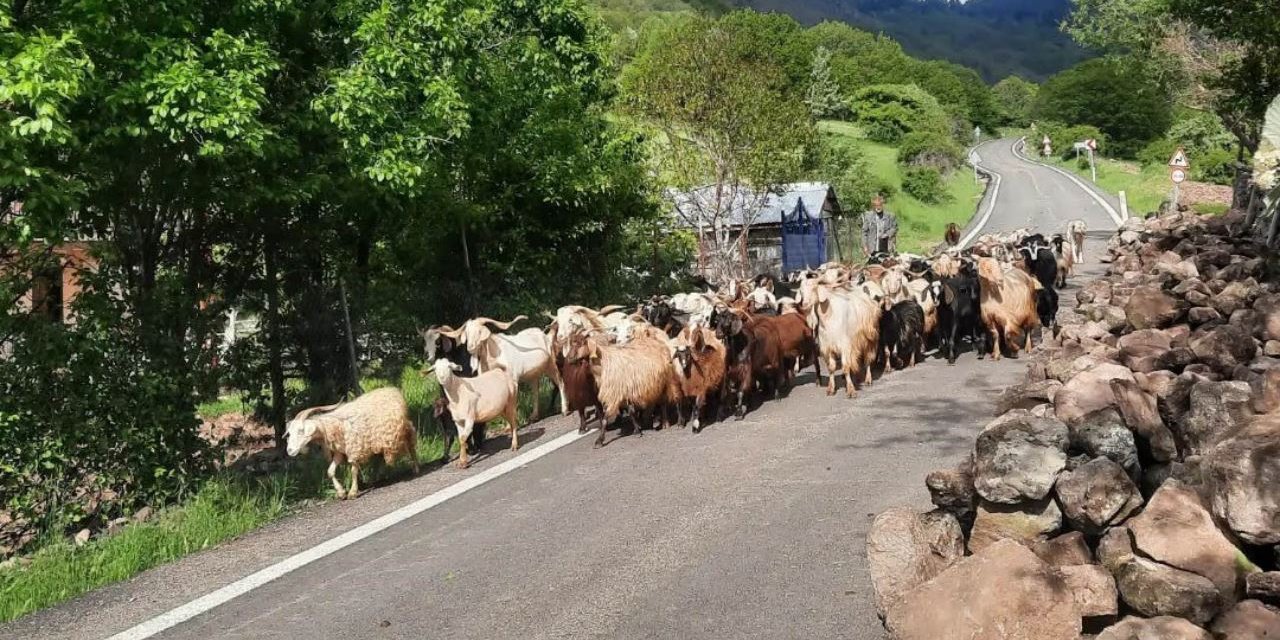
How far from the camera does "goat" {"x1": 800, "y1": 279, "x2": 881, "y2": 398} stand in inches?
424

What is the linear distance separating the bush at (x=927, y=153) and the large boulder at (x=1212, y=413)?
63668mm

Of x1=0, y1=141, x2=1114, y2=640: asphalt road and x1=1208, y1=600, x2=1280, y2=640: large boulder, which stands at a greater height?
x1=1208, y1=600, x2=1280, y2=640: large boulder

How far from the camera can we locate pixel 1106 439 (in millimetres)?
4176

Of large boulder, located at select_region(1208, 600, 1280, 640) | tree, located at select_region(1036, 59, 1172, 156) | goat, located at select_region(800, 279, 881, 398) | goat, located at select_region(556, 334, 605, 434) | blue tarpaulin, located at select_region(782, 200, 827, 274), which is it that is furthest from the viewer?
tree, located at select_region(1036, 59, 1172, 156)

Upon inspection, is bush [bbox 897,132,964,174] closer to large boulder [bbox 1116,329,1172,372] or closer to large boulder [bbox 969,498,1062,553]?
large boulder [bbox 1116,329,1172,372]

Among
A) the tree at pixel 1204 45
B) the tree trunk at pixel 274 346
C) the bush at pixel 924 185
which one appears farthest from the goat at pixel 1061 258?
the bush at pixel 924 185

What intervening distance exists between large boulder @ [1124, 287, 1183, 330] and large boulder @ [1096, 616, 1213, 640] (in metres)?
4.76

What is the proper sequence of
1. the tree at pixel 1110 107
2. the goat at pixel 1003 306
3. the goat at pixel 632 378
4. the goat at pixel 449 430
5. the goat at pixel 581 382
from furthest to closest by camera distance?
the tree at pixel 1110 107
the goat at pixel 1003 306
the goat at pixel 581 382
the goat at pixel 632 378
the goat at pixel 449 430

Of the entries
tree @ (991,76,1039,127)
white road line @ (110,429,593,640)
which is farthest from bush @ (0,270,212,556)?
tree @ (991,76,1039,127)

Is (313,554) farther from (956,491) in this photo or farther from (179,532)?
(956,491)

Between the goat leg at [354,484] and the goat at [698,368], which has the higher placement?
the goat at [698,368]

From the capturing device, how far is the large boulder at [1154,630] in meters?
3.07

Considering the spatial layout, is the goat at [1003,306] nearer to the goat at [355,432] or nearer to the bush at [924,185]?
the goat at [355,432]

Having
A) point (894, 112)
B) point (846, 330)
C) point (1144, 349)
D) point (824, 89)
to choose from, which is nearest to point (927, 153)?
point (894, 112)
